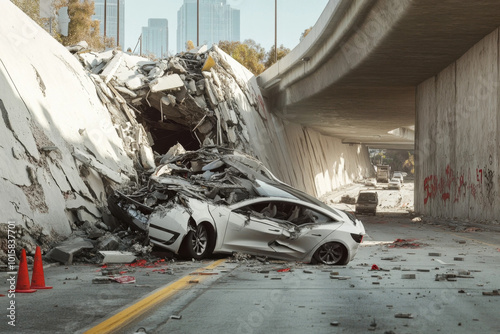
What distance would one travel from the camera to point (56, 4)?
222 ft

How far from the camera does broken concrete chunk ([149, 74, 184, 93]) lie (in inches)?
1204

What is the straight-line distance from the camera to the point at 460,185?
29.7 metres

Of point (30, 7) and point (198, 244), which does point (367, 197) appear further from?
point (30, 7)

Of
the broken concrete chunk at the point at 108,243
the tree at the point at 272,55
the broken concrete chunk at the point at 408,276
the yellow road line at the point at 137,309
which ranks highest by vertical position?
the tree at the point at 272,55

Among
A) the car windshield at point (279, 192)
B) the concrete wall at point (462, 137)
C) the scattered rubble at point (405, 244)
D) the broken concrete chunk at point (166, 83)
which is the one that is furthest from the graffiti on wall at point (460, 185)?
the car windshield at point (279, 192)

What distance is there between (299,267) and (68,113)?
10932 millimetres

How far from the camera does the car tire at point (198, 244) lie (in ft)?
41.2

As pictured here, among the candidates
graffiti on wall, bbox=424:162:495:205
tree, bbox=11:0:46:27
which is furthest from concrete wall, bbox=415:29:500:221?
tree, bbox=11:0:46:27

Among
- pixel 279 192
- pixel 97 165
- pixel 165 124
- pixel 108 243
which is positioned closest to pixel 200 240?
pixel 279 192

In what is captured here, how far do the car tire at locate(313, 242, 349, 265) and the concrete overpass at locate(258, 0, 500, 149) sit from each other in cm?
1087

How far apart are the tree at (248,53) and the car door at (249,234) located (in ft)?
244

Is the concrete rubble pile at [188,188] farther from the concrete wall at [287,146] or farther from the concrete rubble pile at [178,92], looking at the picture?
the concrete wall at [287,146]

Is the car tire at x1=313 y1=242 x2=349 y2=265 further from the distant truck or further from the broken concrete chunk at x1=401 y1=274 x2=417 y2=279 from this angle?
the distant truck

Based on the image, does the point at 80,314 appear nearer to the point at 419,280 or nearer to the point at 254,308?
the point at 254,308
